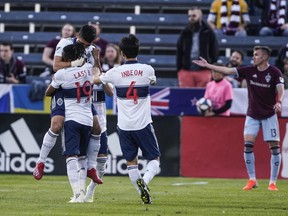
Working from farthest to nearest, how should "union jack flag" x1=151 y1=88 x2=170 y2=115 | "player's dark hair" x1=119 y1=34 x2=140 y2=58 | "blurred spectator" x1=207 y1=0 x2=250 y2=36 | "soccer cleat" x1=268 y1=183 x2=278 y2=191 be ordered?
1. "blurred spectator" x1=207 y1=0 x2=250 y2=36
2. "union jack flag" x1=151 y1=88 x2=170 y2=115
3. "soccer cleat" x1=268 y1=183 x2=278 y2=191
4. "player's dark hair" x1=119 y1=34 x2=140 y2=58

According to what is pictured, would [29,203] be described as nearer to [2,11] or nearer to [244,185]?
[244,185]

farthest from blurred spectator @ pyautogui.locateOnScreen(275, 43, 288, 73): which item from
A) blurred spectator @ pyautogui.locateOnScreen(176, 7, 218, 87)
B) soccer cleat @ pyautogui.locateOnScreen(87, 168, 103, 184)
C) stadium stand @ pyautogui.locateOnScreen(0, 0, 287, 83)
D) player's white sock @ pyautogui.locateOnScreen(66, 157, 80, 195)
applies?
player's white sock @ pyautogui.locateOnScreen(66, 157, 80, 195)

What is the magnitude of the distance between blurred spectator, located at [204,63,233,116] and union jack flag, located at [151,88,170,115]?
0.85 metres

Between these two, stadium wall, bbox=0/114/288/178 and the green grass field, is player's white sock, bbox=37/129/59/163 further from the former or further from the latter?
stadium wall, bbox=0/114/288/178

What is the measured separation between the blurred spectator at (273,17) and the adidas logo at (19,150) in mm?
7083

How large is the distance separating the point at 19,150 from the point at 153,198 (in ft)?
19.5

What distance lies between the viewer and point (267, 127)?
1705cm

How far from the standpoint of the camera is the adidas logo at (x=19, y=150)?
777 inches

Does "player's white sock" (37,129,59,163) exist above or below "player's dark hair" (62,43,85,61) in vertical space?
below

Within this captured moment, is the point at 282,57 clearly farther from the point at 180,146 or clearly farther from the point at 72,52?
the point at 72,52

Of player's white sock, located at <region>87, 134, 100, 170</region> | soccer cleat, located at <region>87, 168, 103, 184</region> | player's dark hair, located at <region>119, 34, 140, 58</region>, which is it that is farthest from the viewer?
player's white sock, located at <region>87, 134, 100, 170</region>

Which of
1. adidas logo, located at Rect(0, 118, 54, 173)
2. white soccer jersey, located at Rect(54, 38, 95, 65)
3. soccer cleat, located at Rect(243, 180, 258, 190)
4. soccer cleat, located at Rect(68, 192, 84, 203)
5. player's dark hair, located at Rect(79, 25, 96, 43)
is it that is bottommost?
adidas logo, located at Rect(0, 118, 54, 173)

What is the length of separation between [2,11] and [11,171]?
7.41 m

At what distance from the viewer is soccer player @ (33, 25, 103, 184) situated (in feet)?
43.5
